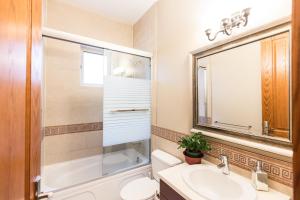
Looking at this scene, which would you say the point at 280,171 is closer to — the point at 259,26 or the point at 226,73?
the point at 226,73

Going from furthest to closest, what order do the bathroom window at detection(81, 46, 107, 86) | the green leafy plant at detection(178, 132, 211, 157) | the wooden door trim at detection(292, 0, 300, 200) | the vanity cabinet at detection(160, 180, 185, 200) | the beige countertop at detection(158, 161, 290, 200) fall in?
the bathroom window at detection(81, 46, 107, 86) → the green leafy plant at detection(178, 132, 211, 157) → the vanity cabinet at detection(160, 180, 185, 200) → the beige countertop at detection(158, 161, 290, 200) → the wooden door trim at detection(292, 0, 300, 200)

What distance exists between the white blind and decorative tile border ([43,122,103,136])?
0.60 meters

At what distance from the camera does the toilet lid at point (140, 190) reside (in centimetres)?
150

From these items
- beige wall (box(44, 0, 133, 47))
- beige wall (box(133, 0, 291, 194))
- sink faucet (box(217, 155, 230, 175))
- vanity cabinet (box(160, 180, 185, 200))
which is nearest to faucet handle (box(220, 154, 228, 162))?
sink faucet (box(217, 155, 230, 175))

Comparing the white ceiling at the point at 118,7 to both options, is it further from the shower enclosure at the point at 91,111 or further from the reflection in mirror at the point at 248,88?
the reflection in mirror at the point at 248,88

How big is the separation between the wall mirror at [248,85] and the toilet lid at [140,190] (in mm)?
847

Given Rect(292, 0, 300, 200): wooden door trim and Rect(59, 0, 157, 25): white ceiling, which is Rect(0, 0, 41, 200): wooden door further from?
Rect(59, 0, 157, 25): white ceiling

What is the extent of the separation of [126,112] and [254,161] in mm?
1360

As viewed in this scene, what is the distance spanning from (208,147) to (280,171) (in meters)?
0.48

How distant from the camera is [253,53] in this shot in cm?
107

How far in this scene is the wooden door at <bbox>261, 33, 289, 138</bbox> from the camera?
911 mm

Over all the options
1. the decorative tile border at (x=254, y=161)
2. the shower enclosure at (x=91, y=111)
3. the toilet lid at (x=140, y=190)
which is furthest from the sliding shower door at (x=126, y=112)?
the decorative tile border at (x=254, y=161)

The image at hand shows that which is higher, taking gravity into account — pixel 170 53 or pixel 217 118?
pixel 170 53

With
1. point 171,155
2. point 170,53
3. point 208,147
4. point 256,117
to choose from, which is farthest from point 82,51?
point 256,117
